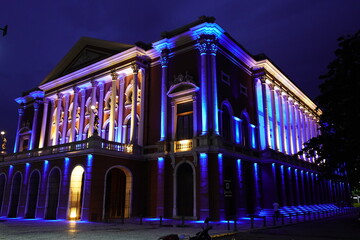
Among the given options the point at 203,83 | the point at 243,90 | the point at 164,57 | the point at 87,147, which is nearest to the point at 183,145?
the point at 203,83

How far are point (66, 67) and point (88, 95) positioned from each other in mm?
5296

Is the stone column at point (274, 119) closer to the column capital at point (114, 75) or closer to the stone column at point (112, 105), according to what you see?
the column capital at point (114, 75)

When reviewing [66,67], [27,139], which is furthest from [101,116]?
[27,139]

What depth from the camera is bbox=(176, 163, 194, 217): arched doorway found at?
25.8 meters

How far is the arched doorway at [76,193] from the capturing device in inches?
1023

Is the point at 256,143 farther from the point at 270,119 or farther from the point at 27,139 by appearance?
the point at 27,139

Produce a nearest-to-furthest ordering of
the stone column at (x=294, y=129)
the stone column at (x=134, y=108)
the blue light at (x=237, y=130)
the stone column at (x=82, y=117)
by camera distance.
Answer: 1. the stone column at (x=134, y=108)
2. the blue light at (x=237, y=130)
3. the stone column at (x=82, y=117)
4. the stone column at (x=294, y=129)

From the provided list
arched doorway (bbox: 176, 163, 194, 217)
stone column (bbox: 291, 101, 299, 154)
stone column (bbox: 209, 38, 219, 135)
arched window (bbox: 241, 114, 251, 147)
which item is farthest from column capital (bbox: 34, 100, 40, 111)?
stone column (bbox: 291, 101, 299, 154)

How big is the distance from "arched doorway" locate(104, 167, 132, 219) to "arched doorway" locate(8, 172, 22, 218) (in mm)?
11482

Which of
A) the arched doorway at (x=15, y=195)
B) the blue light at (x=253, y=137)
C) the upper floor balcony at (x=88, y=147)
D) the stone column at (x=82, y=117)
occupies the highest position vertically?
the stone column at (x=82, y=117)

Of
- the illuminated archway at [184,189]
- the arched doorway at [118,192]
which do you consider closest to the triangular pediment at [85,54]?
the arched doorway at [118,192]

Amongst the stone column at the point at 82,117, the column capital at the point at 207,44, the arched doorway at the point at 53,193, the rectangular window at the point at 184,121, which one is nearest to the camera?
the column capital at the point at 207,44

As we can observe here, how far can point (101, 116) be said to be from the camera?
111 feet

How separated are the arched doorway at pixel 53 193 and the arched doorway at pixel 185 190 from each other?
1037 cm
